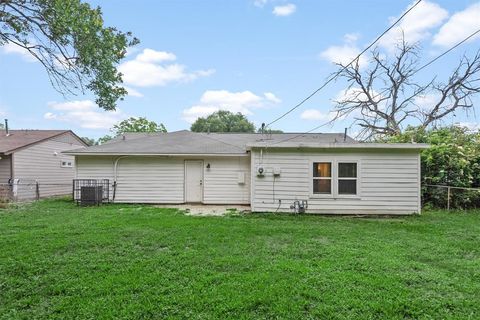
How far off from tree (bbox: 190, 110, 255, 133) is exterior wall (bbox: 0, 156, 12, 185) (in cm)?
2811

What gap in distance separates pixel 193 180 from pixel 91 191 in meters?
3.39

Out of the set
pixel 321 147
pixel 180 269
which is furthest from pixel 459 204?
pixel 180 269

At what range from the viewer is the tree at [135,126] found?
1395 inches

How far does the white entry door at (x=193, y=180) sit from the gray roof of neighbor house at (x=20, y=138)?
7.89 metres

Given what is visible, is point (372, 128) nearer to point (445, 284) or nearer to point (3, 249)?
point (445, 284)

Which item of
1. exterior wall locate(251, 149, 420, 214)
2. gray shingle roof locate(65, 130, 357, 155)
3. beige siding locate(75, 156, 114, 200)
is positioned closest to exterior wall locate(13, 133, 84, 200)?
beige siding locate(75, 156, 114, 200)

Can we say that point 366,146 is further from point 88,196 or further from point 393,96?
point 393,96

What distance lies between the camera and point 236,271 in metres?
4.25

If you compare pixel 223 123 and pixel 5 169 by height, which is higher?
pixel 223 123

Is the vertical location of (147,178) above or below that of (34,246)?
above

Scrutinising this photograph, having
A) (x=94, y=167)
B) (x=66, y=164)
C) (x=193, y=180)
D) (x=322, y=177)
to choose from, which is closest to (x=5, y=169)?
(x=66, y=164)

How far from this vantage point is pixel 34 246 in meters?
5.36

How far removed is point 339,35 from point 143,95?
1019 cm

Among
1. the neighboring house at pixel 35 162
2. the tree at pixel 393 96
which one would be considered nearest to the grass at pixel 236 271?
the neighboring house at pixel 35 162
